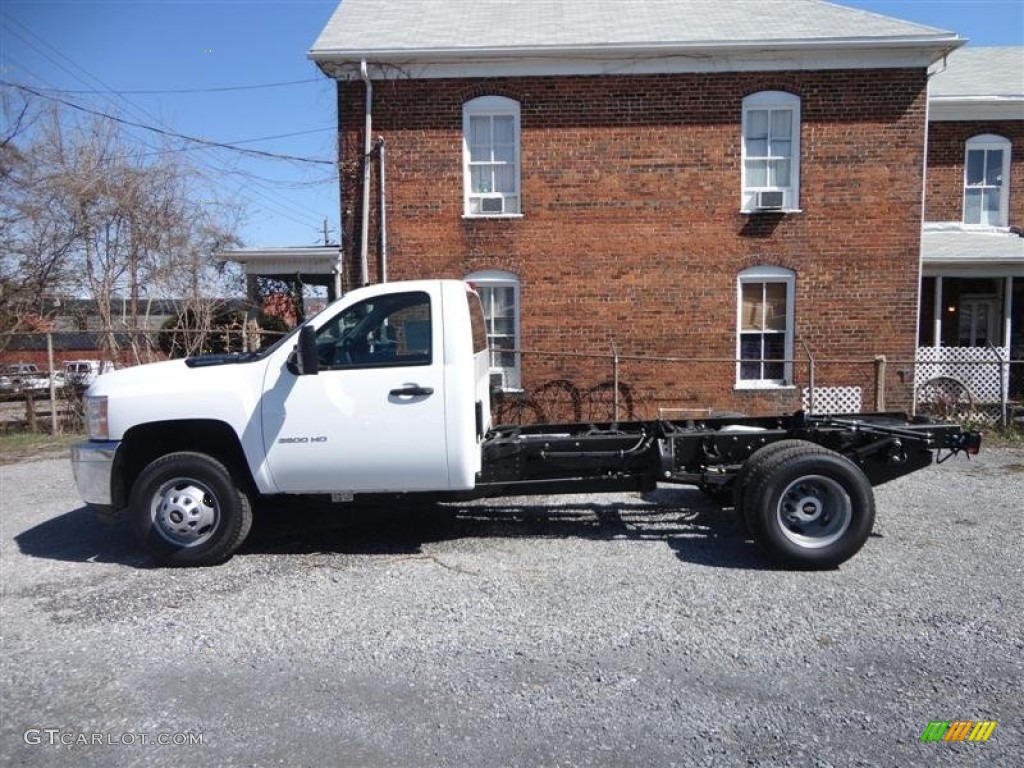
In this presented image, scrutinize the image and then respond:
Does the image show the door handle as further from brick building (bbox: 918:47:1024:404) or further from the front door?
the front door

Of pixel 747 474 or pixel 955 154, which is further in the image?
pixel 955 154

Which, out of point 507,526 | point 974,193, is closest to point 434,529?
point 507,526

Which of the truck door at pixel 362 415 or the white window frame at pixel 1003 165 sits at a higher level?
the white window frame at pixel 1003 165

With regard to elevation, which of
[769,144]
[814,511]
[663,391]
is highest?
[769,144]

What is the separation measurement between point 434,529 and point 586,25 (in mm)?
9641

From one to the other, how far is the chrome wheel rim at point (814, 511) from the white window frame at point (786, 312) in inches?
280

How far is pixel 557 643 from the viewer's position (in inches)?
161

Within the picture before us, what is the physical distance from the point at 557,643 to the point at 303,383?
251 cm

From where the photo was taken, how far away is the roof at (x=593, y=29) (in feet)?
37.6

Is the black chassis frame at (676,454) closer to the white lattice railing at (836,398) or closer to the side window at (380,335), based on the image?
the side window at (380,335)

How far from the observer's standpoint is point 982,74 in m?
16.7

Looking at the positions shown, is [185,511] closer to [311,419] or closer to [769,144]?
[311,419]

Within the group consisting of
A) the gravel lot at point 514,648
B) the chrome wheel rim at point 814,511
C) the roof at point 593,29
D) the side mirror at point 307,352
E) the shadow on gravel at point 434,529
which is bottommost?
the gravel lot at point 514,648

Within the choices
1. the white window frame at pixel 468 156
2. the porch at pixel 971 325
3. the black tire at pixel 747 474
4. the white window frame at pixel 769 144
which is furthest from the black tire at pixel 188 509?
the porch at pixel 971 325
